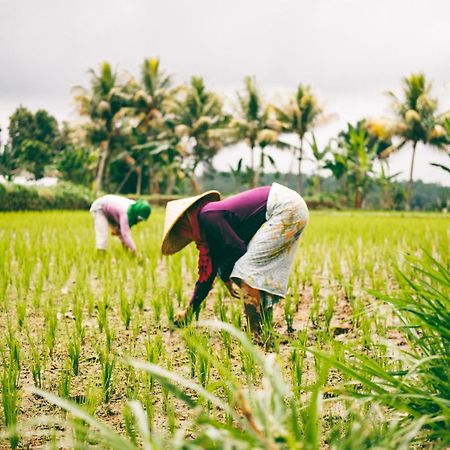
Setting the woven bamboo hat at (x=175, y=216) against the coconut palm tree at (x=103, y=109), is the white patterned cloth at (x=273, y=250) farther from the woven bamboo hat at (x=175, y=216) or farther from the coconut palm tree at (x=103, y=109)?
the coconut palm tree at (x=103, y=109)

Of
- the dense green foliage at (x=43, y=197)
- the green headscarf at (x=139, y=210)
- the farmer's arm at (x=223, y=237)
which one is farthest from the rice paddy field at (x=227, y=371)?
the dense green foliage at (x=43, y=197)

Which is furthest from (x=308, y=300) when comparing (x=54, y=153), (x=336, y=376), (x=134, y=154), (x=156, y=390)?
(x=54, y=153)

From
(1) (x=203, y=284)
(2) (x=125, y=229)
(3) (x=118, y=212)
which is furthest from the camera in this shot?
(3) (x=118, y=212)

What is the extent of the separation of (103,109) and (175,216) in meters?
23.6

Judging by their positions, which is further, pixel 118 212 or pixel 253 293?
pixel 118 212

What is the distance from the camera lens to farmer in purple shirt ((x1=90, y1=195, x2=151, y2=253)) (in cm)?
473

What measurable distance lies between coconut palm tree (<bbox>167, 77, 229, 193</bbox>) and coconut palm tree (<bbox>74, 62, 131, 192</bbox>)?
2745 millimetres

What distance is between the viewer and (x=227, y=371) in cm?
80

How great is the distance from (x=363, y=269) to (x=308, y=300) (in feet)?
3.43

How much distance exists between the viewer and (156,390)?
74.5 inches

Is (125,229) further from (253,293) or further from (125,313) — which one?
(253,293)

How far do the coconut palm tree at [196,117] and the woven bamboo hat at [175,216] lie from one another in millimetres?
24364

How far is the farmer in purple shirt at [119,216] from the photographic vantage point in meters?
4.73

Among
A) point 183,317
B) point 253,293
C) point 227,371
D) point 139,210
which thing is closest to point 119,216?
point 139,210
